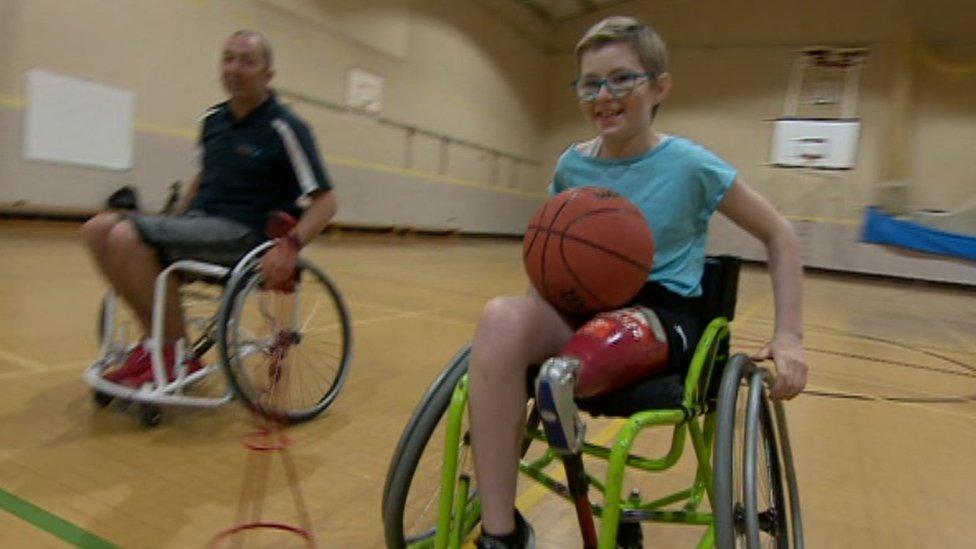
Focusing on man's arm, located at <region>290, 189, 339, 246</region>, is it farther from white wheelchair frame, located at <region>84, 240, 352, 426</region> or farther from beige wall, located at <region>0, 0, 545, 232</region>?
beige wall, located at <region>0, 0, 545, 232</region>

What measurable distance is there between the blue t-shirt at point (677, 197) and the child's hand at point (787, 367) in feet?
0.54

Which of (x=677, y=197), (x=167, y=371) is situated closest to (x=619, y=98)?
(x=677, y=197)

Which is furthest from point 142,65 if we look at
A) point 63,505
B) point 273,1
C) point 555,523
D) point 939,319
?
point 939,319

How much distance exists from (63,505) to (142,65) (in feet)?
19.6

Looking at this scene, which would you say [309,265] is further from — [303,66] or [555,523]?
[303,66]

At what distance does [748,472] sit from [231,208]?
5.26ft

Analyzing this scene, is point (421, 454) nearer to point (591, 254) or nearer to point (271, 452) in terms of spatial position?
point (591, 254)

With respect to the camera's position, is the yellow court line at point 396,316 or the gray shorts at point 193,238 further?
the yellow court line at point 396,316

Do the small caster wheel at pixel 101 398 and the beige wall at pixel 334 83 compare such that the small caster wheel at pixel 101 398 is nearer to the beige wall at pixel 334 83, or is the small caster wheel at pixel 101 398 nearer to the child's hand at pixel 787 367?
the child's hand at pixel 787 367

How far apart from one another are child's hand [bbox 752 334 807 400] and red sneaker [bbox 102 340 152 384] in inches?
62.1

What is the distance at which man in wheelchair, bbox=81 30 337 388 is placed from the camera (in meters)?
1.84

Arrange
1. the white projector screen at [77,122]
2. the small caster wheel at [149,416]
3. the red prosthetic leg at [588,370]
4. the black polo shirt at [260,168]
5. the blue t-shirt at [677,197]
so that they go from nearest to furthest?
the red prosthetic leg at [588,370], the blue t-shirt at [677,197], the small caster wheel at [149,416], the black polo shirt at [260,168], the white projector screen at [77,122]

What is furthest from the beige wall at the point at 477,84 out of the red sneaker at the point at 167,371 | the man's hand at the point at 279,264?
the man's hand at the point at 279,264

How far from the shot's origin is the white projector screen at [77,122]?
18.5ft
